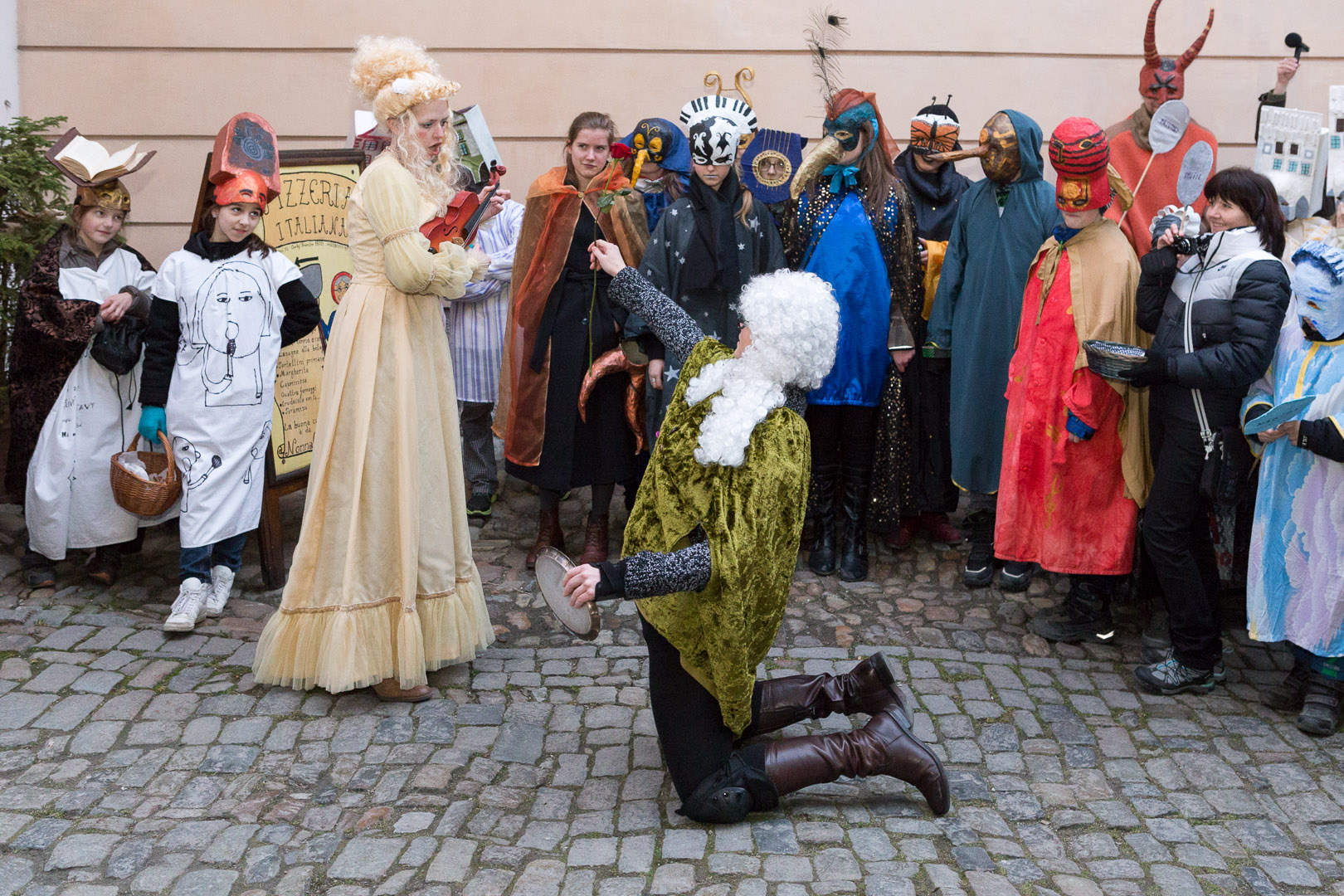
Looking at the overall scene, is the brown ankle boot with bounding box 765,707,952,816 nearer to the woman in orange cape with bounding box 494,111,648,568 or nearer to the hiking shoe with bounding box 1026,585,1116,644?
the hiking shoe with bounding box 1026,585,1116,644

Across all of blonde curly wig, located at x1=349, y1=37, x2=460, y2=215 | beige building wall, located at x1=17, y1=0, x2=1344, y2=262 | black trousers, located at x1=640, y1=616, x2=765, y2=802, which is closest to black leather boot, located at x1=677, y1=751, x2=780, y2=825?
black trousers, located at x1=640, y1=616, x2=765, y2=802

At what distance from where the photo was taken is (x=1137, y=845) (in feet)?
11.7

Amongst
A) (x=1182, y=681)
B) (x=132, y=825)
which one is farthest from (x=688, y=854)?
(x=1182, y=681)

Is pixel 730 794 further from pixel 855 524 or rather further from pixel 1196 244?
pixel 1196 244

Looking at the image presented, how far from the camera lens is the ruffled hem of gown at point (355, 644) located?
164 inches

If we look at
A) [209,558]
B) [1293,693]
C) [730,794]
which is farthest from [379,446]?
[1293,693]

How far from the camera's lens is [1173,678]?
4543mm

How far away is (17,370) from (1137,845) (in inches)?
187

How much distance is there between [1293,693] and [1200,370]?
4.11ft

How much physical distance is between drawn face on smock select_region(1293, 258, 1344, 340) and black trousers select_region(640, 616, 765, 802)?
7.91ft

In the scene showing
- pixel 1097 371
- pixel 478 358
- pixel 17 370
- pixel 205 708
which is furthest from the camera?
pixel 478 358

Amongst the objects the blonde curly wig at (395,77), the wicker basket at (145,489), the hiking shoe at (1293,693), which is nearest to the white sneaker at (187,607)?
the wicker basket at (145,489)

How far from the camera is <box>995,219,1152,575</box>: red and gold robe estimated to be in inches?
185

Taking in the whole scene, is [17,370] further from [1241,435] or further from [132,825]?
[1241,435]
